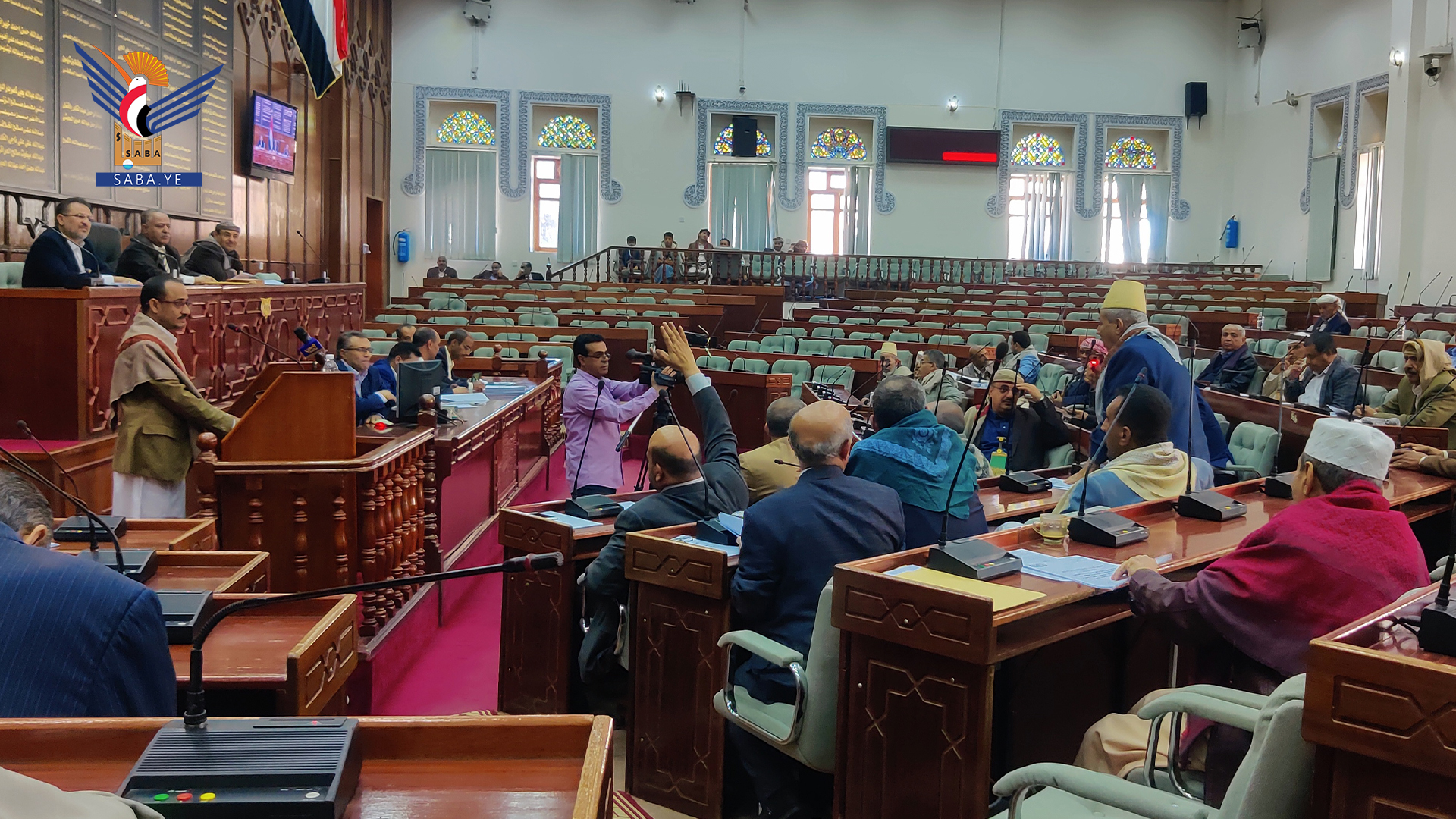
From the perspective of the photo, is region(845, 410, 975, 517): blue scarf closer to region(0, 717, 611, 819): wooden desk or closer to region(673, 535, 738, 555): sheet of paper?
region(673, 535, 738, 555): sheet of paper

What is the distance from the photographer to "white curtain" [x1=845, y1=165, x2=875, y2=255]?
17406 mm

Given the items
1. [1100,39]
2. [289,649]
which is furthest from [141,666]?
[1100,39]

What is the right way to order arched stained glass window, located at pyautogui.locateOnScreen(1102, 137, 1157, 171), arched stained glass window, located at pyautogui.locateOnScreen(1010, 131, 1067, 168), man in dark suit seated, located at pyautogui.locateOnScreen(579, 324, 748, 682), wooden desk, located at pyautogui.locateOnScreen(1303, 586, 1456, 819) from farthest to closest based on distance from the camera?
arched stained glass window, located at pyautogui.locateOnScreen(1102, 137, 1157, 171)
arched stained glass window, located at pyautogui.locateOnScreen(1010, 131, 1067, 168)
man in dark suit seated, located at pyautogui.locateOnScreen(579, 324, 748, 682)
wooden desk, located at pyautogui.locateOnScreen(1303, 586, 1456, 819)

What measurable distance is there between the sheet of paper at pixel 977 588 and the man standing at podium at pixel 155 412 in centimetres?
265

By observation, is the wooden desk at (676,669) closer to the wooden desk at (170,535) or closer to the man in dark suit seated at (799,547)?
the man in dark suit seated at (799,547)

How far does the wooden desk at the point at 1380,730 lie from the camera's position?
134 cm

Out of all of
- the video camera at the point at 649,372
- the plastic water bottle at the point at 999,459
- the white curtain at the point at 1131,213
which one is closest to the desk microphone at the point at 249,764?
the video camera at the point at 649,372

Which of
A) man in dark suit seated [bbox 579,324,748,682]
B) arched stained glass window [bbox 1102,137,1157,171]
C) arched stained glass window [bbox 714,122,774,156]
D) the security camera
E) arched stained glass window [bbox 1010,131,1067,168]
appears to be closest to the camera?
man in dark suit seated [bbox 579,324,748,682]

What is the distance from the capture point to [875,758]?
7.06ft

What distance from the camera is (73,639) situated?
1.38m

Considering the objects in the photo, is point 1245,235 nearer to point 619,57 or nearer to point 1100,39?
point 1100,39

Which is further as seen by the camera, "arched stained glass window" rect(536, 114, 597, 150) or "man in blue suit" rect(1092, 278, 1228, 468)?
"arched stained glass window" rect(536, 114, 597, 150)

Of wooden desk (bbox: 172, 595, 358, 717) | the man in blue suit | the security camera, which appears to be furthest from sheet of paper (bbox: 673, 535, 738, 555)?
the security camera

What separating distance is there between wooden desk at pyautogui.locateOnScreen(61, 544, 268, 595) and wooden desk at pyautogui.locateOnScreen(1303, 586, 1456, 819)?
1853 millimetres
